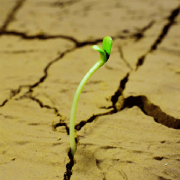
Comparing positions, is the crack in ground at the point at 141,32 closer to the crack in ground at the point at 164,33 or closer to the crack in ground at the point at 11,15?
the crack in ground at the point at 164,33

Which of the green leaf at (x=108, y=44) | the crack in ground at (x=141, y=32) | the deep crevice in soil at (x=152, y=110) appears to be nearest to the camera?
the green leaf at (x=108, y=44)

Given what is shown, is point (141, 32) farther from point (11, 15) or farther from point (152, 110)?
point (11, 15)

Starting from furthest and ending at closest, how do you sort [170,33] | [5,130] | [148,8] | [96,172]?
[148,8], [170,33], [5,130], [96,172]

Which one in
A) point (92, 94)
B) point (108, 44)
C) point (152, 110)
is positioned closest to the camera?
point (108, 44)

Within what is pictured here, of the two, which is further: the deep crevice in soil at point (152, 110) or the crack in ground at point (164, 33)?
the crack in ground at point (164, 33)

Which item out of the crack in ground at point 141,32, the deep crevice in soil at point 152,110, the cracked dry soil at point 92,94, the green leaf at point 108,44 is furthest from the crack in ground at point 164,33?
the green leaf at point 108,44

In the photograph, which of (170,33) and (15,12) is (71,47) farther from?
(15,12)

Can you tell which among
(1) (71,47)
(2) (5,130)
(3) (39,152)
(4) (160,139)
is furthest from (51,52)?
(4) (160,139)

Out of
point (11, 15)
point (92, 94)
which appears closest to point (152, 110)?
point (92, 94)

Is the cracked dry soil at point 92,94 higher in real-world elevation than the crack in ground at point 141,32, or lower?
lower
